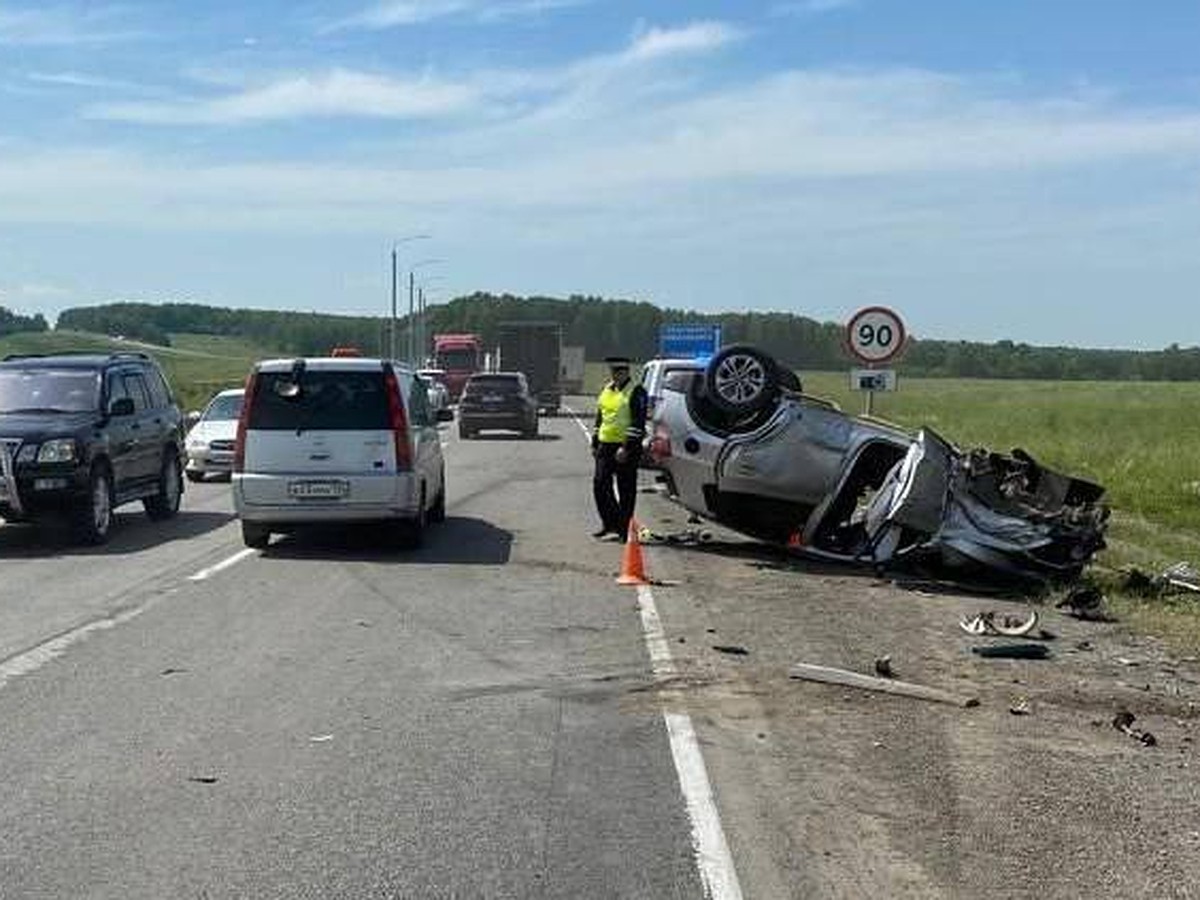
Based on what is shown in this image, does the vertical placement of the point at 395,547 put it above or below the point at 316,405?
below

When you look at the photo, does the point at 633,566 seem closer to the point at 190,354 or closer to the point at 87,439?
the point at 87,439

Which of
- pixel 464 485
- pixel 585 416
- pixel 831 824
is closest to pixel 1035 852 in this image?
pixel 831 824

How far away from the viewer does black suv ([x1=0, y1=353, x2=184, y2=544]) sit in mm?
16156

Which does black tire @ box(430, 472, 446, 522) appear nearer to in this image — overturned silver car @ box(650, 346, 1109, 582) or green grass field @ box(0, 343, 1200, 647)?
overturned silver car @ box(650, 346, 1109, 582)

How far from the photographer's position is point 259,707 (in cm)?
845

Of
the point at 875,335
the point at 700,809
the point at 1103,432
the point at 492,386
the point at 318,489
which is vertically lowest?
the point at 1103,432

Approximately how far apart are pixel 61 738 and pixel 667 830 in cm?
318

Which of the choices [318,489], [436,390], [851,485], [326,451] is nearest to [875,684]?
[851,485]

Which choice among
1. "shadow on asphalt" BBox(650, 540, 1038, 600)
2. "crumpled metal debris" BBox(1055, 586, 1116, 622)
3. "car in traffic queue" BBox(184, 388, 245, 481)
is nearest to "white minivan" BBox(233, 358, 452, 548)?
"shadow on asphalt" BBox(650, 540, 1038, 600)

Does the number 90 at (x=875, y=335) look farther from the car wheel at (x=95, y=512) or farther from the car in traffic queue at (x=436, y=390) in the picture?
the car wheel at (x=95, y=512)

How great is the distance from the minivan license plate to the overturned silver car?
3060mm

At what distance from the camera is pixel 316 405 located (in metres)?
16.0

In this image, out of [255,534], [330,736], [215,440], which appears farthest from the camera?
[215,440]

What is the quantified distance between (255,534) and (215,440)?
33.1 ft
